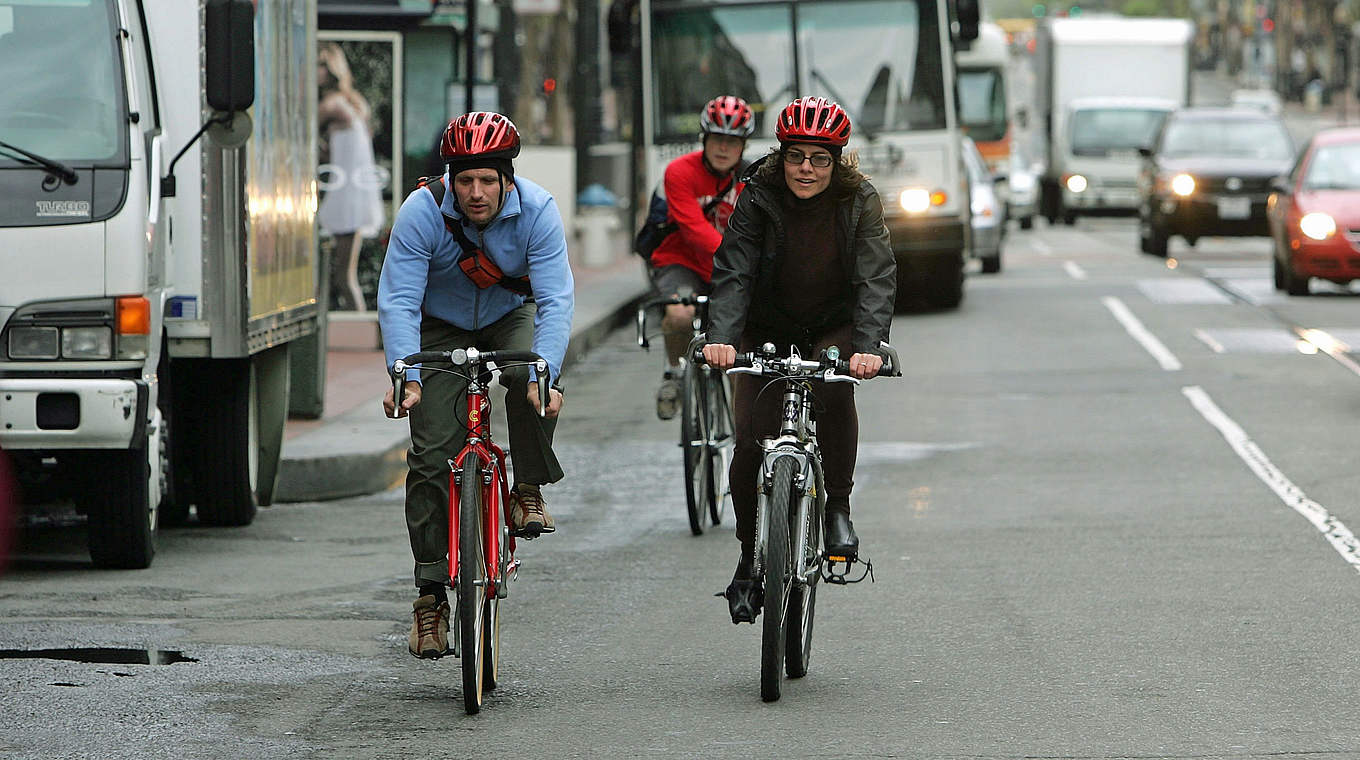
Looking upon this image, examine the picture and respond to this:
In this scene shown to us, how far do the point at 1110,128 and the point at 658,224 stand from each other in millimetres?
35313

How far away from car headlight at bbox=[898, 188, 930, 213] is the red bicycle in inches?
570

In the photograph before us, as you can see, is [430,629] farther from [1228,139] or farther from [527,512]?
[1228,139]

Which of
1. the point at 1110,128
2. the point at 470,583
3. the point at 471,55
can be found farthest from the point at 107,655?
the point at 1110,128

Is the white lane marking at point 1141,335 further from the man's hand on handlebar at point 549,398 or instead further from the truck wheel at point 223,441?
the man's hand on handlebar at point 549,398

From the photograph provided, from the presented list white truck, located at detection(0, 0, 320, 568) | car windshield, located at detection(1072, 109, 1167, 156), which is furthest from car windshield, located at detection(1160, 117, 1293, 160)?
white truck, located at detection(0, 0, 320, 568)

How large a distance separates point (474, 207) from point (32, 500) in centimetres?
425

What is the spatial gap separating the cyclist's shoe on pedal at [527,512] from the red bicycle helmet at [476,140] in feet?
3.21

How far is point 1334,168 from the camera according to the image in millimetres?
23266

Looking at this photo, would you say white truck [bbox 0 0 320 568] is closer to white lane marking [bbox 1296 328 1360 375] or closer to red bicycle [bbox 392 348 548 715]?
red bicycle [bbox 392 348 548 715]

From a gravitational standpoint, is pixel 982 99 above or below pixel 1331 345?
above

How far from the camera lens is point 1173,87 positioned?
45.4 meters

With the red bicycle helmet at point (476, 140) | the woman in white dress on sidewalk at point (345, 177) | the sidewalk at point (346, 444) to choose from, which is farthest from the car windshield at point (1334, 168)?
the red bicycle helmet at point (476, 140)

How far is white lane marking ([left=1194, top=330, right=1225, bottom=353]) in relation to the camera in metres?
18.3

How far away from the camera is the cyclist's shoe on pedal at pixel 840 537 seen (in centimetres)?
710
